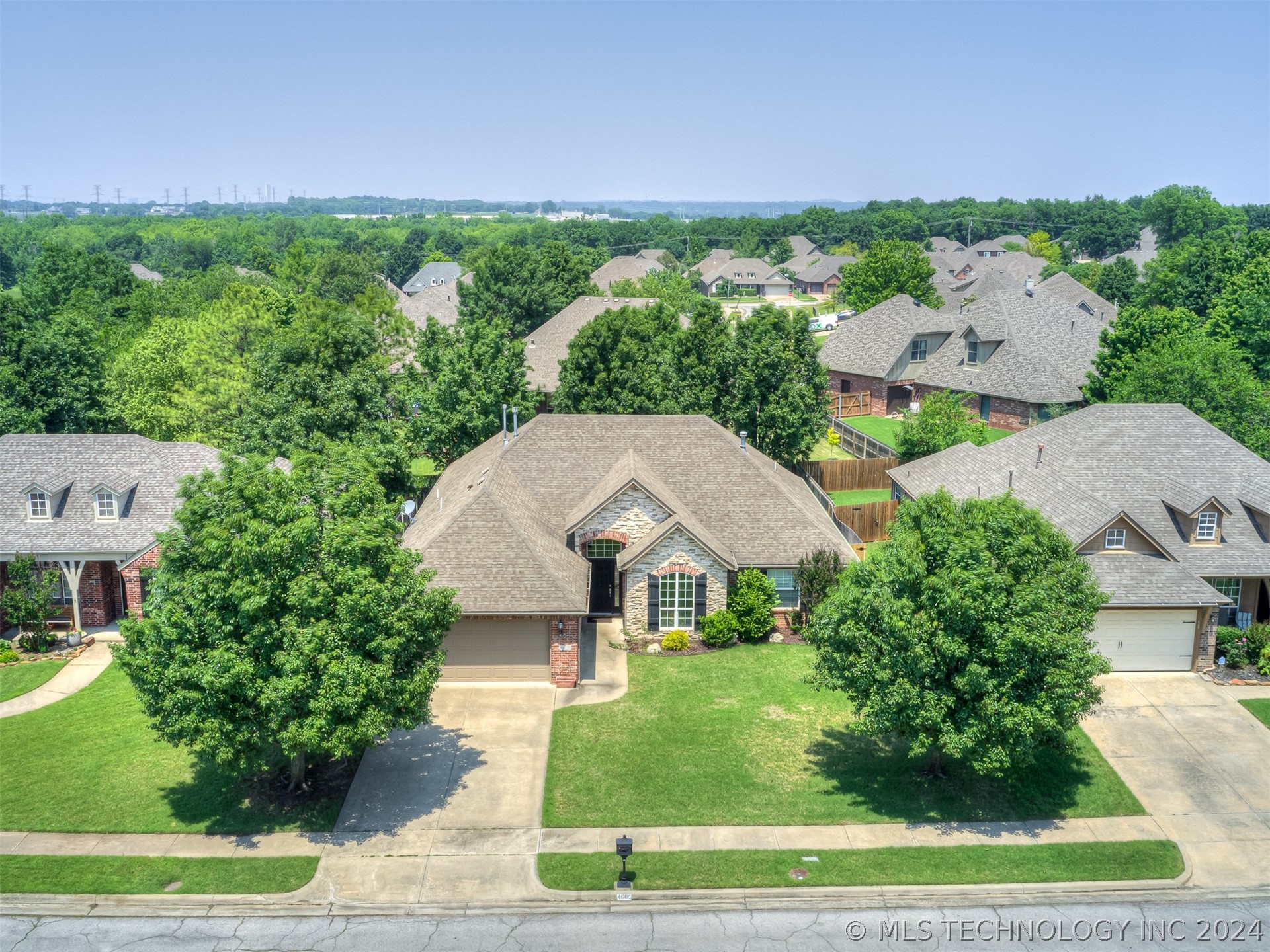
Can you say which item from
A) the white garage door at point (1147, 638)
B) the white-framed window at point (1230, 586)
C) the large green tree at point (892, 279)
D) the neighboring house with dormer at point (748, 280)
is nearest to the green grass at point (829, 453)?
the white-framed window at point (1230, 586)

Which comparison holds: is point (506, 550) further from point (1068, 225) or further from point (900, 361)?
point (1068, 225)

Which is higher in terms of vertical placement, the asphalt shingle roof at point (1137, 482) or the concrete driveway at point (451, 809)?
the asphalt shingle roof at point (1137, 482)

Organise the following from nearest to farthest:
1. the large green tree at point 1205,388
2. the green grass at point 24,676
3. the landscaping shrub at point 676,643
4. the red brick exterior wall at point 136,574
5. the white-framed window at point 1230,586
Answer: the green grass at point 24,676 → the white-framed window at point 1230,586 → the landscaping shrub at point 676,643 → the red brick exterior wall at point 136,574 → the large green tree at point 1205,388

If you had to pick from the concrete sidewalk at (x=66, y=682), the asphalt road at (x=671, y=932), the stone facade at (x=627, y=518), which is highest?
the stone facade at (x=627, y=518)

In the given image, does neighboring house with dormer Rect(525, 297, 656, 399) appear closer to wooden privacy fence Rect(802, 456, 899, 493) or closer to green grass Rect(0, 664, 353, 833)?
wooden privacy fence Rect(802, 456, 899, 493)

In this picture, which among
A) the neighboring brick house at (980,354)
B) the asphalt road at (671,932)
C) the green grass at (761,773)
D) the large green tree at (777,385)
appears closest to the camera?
the asphalt road at (671,932)

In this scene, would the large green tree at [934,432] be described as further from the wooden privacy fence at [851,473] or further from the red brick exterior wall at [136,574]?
the red brick exterior wall at [136,574]

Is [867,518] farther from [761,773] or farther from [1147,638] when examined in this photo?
[761,773]
